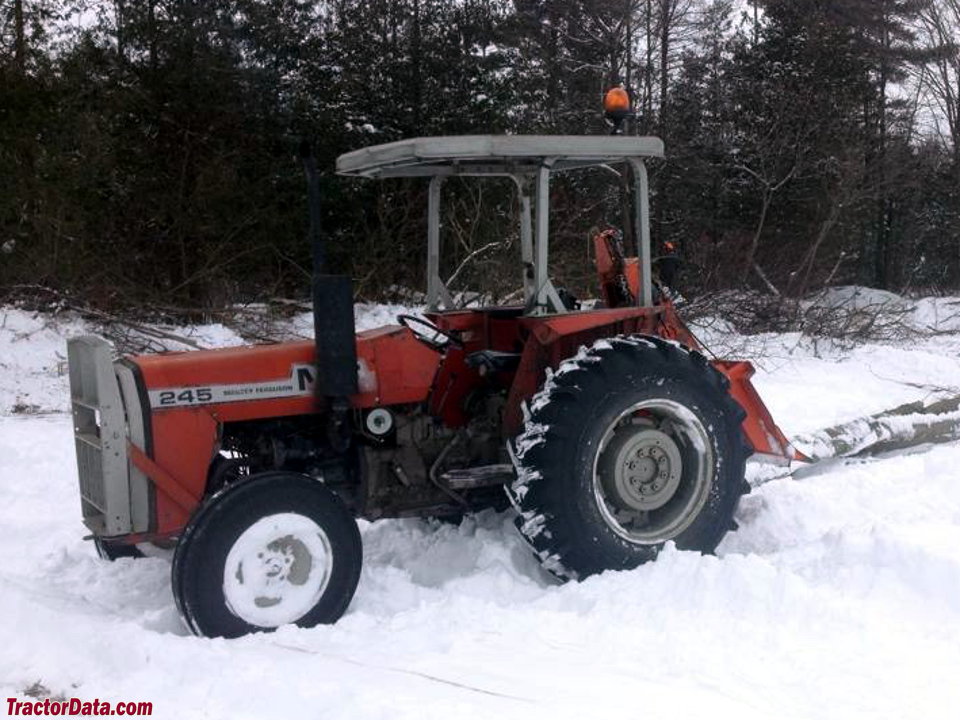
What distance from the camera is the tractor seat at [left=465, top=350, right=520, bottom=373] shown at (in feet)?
15.9

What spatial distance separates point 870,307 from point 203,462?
1348 cm

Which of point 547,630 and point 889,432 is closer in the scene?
point 547,630

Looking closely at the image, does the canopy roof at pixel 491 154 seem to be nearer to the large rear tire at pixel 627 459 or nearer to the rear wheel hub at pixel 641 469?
the large rear tire at pixel 627 459

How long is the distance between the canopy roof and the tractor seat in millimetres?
932

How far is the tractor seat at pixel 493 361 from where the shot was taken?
4.86 m

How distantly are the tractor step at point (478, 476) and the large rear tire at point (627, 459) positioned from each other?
24cm

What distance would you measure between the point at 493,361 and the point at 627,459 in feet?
2.65

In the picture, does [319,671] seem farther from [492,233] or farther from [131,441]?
[492,233]

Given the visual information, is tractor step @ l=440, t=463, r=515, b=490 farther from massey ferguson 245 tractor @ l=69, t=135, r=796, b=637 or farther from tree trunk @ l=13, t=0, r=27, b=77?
tree trunk @ l=13, t=0, r=27, b=77

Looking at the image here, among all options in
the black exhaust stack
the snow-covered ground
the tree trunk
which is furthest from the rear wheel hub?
the tree trunk

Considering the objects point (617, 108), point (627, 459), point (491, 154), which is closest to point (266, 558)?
point (627, 459)

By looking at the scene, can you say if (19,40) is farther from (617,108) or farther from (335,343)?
(335,343)

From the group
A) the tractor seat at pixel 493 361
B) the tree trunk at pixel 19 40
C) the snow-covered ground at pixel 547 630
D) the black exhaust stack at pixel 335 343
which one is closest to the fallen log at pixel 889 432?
the snow-covered ground at pixel 547 630

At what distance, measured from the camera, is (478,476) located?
474cm
